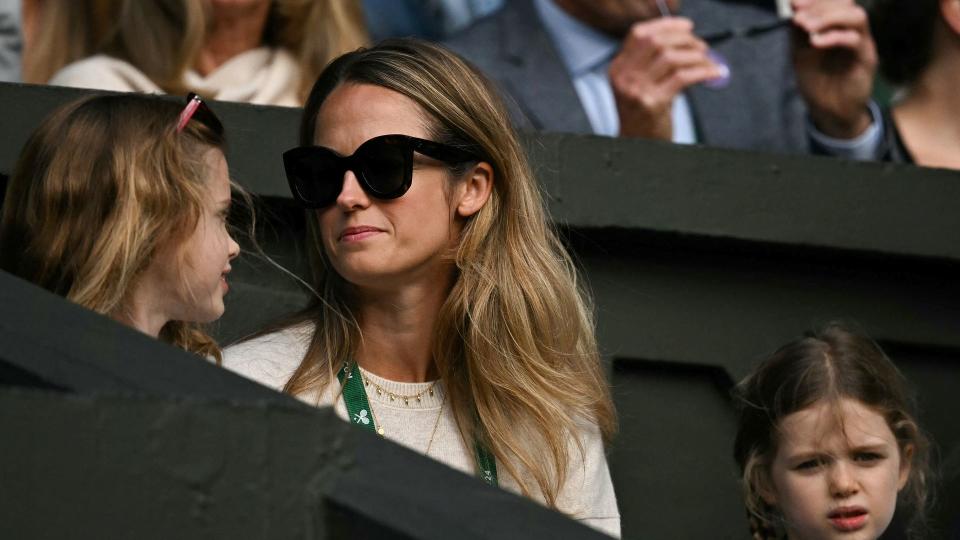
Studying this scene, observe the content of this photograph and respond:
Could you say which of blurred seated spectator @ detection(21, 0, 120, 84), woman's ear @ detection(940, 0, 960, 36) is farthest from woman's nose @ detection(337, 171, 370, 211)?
woman's ear @ detection(940, 0, 960, 36)

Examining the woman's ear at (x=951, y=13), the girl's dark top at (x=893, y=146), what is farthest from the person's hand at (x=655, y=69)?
the woman's ear at (x=951, y=13)

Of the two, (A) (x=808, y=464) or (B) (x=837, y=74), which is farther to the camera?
(B) (x=837, y=74)

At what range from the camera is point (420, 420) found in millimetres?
2984

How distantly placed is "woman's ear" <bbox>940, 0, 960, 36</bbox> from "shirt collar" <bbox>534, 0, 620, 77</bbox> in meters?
0.85

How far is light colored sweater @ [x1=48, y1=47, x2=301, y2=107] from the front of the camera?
12.2ft

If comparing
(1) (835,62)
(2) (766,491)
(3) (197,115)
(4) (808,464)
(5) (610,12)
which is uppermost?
(3) (197,115)

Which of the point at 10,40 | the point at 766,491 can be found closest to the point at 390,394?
the point at 766,491

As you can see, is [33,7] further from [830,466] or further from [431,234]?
[830,466]

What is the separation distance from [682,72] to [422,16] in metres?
0.91

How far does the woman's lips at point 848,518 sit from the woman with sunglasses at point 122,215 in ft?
3.86

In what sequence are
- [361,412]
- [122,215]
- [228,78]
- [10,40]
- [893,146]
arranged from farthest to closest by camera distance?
[893,146], [228,78], [10,40], [361,412], [122,215]

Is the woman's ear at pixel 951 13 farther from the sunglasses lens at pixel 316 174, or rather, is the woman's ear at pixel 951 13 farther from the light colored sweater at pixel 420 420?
the sunglasses lens at pixel 316 174

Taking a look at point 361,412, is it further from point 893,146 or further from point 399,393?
point 893,146

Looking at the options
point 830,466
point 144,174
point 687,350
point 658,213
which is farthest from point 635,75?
point 144,174
